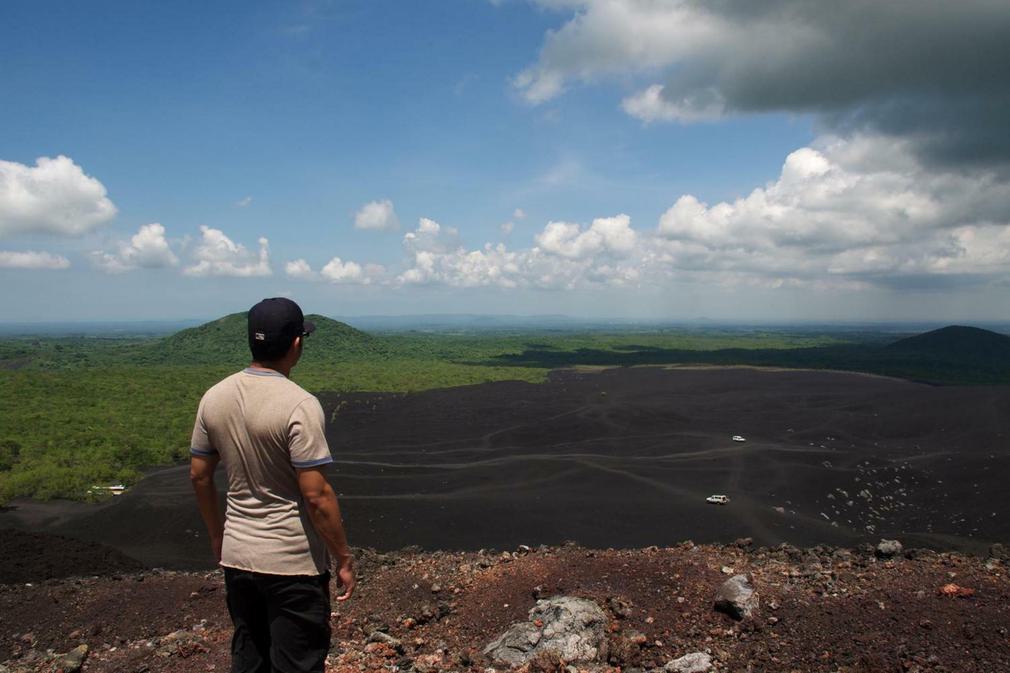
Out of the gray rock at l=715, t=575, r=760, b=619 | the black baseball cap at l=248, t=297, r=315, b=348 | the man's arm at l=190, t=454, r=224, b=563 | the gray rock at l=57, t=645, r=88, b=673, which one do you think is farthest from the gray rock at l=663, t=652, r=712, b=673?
the gray rock at l=57, t=645, r=88, b=673

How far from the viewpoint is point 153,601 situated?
30.0 feet

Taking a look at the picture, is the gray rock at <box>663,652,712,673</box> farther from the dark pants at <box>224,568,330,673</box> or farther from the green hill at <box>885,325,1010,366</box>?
the green hill at <box>885,325,1010,366</box>

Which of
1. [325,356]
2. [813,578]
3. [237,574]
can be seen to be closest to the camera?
[237,574]

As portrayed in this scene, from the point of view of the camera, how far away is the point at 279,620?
298 centimetres

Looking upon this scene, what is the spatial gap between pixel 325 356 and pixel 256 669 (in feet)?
276

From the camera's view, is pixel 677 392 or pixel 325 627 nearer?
pixel 325 627

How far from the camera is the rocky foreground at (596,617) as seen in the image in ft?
19.5

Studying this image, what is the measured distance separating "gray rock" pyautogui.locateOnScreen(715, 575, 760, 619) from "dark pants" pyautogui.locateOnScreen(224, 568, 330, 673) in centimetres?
552

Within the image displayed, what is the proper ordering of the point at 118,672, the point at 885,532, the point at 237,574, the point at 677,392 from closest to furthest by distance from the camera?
1. the point at 237,574
2. the point at 118,672
3. the point at 885,532
4. the point at 677,392

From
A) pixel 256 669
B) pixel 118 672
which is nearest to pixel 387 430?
pixel 118 672

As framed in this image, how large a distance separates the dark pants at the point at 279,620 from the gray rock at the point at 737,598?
5515 millimetres

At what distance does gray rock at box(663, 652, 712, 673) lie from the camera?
5789 mm

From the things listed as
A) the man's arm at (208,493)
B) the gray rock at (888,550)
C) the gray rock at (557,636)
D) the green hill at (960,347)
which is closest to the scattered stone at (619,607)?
the gray rock at (557,636)

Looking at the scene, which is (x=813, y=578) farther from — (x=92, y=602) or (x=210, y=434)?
(x=92, y=602)
